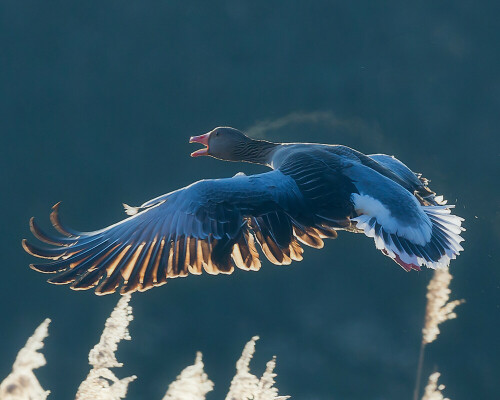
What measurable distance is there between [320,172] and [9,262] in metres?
12.7

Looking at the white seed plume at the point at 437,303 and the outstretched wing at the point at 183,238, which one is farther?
the white seed plume at the point at 437,303

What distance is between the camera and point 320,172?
11.4m

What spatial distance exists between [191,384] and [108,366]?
2542 mm

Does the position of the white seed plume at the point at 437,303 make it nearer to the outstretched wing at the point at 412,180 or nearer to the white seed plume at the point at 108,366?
the white seed plume at the point at 108,366

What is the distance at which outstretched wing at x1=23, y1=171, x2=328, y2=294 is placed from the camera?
417 inches

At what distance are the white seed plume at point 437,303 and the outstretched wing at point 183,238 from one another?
12516 millimetres

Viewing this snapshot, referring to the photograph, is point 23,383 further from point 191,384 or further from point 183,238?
point 183,238

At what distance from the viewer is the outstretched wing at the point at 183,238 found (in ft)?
34.7

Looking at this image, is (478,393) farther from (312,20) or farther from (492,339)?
(312,20)

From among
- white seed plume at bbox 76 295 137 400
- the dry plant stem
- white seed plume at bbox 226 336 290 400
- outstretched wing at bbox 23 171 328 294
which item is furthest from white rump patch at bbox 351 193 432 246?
the dry plant stem

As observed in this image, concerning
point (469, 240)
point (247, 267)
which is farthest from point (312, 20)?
point (247, 267)

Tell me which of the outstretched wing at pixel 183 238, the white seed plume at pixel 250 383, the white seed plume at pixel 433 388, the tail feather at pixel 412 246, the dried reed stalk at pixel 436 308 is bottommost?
the outstretched wing at pixel 183 238

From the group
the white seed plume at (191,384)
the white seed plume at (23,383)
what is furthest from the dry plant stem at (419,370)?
the white seed plume at (23,383)

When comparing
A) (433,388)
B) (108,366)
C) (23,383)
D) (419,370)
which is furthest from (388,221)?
(419,370)
